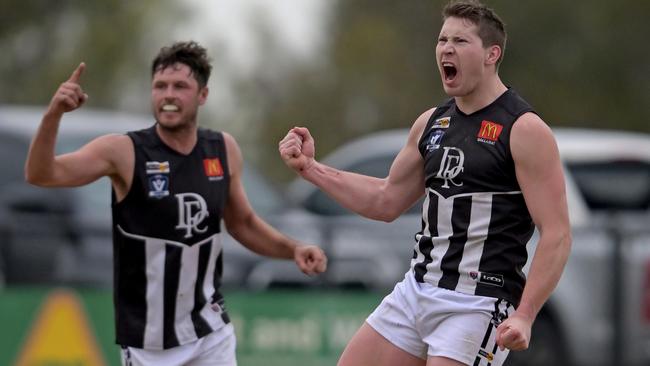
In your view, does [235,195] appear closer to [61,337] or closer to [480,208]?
[480,208]

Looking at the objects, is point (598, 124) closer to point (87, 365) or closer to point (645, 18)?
point (645, 18)

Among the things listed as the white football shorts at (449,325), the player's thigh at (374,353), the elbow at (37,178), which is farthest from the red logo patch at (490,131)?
the elbow at (37,178)

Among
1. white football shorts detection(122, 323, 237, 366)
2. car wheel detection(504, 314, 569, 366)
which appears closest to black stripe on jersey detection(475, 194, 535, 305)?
white football shorts detection(122, 323, 237, 366)

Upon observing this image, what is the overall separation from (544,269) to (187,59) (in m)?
2.32

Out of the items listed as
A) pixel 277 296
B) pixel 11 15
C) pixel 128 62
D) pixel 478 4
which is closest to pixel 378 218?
pixel 478 4

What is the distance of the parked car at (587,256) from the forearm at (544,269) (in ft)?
19.1

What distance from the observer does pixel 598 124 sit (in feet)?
100

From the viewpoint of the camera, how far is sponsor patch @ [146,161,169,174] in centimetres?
720

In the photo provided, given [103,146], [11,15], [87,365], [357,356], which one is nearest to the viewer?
[357,356]

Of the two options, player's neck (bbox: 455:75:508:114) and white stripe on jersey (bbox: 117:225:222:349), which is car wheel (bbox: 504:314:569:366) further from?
player's neck (bbox: 455:75:508:114)

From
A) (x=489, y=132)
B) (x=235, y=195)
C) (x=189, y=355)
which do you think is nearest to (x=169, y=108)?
(x=235, y=195)

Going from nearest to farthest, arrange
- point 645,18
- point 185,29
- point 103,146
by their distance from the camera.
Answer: point 103,146 < point 645,18 < point 185,29

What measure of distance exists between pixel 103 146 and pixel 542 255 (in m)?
2.32

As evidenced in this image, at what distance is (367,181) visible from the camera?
679 centimetres
